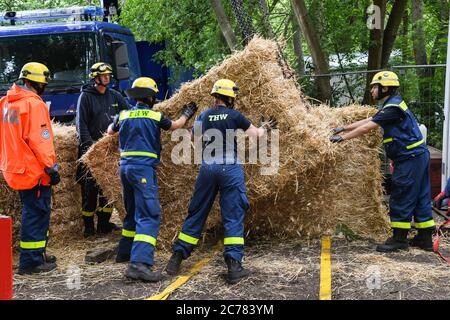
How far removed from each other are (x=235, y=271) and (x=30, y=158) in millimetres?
2457

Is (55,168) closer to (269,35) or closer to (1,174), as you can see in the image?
(1,174)

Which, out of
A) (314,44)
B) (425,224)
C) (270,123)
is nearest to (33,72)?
(270,123)

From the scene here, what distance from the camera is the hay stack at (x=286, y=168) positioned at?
670 centimetres

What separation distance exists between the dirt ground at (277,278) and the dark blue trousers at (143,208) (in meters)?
0.32

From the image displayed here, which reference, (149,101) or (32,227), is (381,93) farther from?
(32,227)

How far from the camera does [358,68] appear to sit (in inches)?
600

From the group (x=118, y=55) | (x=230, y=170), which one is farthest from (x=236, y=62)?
(x=118, y=55)

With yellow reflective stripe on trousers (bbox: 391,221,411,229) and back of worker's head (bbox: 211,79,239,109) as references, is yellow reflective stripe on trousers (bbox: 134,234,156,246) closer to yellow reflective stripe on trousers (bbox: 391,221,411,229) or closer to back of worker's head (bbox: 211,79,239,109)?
back of worker's head (bbox: 211,79,239,109)

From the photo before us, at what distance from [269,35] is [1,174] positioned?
22.8 feet

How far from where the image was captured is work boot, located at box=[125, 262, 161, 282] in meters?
6.01

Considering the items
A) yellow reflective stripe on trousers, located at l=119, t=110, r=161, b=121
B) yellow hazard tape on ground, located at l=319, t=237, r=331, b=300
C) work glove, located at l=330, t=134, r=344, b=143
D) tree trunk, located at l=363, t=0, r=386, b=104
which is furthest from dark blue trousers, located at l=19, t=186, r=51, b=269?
tree trunk, located at l=363, t=0, r=386, b=104

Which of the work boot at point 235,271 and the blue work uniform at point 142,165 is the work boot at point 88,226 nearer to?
the blue work uniform at point 142,165

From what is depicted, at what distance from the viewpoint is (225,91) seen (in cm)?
629
